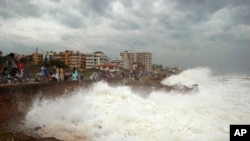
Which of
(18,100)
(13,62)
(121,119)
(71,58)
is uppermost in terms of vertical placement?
(71,58)

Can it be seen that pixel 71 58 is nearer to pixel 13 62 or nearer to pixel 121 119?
pixel 13 62

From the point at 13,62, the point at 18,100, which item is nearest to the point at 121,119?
the point at 18,100

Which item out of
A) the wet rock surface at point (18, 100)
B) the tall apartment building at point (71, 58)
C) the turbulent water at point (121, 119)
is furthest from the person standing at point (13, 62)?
the tall apartment building at point (71, 58)

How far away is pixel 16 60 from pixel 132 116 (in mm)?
6029

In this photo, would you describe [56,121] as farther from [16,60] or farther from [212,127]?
[212,127]

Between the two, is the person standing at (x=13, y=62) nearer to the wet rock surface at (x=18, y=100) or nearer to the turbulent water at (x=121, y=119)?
the wet rock surface at (x=18, y=100)

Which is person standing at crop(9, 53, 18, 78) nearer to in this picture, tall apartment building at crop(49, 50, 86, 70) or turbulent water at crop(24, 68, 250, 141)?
turbulent water at crop(24, 68, 250, 141)

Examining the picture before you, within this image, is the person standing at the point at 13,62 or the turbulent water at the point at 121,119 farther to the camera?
the person standing at the point at 13,62

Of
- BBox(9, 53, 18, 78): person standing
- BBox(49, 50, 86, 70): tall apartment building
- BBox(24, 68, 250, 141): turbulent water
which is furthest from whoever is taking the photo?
BBox(49, 50, 86, 70): tall apartment building

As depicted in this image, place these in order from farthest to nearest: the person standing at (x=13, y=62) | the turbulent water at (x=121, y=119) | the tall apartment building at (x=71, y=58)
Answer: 1. the tall apartment building at (x=71, y=58)
2. the person standing at (x=13, y=62)
3. the turbulent water at (x=121, y=119)

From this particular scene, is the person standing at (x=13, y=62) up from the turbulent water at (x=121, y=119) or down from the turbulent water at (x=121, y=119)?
up

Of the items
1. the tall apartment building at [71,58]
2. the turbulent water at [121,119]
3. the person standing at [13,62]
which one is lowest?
the turbulent water at [121,119]

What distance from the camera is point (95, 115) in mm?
11234

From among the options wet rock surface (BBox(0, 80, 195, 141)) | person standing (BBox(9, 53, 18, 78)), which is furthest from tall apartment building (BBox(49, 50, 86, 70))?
person standing (BBox(9, 53, 18, 78))
